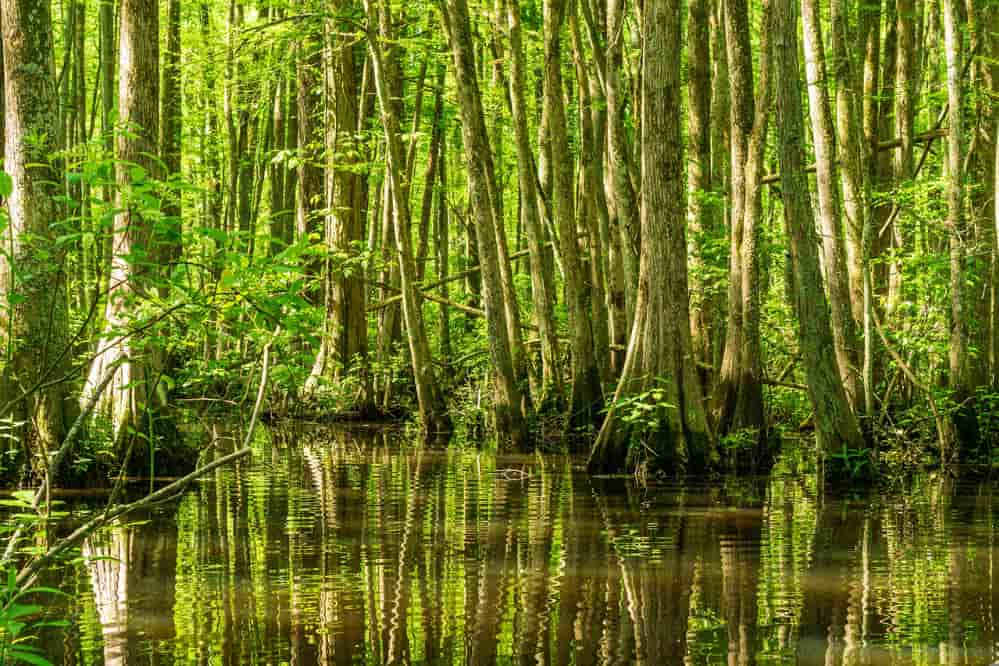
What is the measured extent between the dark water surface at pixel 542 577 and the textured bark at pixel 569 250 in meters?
4.15

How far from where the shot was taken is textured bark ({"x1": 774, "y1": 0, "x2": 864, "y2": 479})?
12.0m

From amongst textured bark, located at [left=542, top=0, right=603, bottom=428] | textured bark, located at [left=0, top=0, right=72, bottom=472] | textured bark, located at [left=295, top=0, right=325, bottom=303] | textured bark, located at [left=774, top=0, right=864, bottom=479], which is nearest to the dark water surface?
textured bark, located at [left=774, top=0, right=864, bottom=479]

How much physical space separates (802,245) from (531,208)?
5.87 metres

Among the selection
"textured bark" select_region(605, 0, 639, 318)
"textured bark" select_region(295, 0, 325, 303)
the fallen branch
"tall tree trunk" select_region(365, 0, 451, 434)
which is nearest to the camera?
"textured bark" select_region(605, 0, 639, 318)

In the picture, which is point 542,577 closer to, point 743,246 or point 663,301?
point 663,301

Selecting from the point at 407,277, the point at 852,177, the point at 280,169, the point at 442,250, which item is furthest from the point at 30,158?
the point at 280,169

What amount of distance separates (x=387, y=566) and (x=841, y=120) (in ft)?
30.7

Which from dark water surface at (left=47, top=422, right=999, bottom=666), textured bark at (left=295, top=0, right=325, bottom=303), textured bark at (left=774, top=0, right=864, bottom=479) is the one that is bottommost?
dark water surface at (left=47, top=422, right=999, bottom=666)

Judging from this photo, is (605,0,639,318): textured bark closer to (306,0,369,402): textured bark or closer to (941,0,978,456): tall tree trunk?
(941,0,978,456): tall tree trunk

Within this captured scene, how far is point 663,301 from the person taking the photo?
12.9 m

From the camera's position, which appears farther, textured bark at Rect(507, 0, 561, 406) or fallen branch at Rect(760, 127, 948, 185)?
textured bark at Rect(507, 0, 561, 406)

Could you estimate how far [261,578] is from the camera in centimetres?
791

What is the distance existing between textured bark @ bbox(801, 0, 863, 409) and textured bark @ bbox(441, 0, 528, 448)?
4.59 m

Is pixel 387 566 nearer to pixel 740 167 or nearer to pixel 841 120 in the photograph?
pixel 740 167
